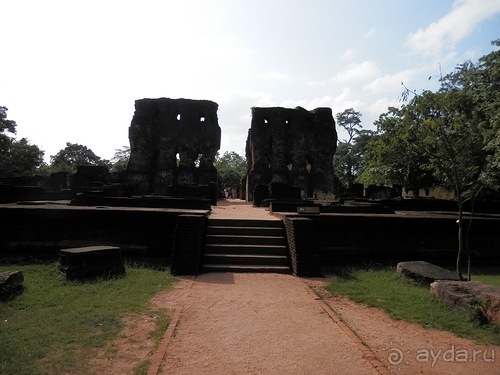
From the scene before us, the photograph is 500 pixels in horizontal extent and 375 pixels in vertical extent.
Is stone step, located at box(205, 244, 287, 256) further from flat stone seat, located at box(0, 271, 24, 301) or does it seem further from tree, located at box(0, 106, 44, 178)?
tree, located at box(0, 106, 44, 178)

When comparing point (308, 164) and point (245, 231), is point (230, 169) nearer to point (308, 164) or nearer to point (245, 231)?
point (308, 164)

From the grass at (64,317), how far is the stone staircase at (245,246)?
118cm

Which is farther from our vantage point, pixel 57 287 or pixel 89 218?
pixel 89 218

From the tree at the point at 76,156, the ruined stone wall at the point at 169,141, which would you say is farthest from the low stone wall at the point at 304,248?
the tree at the point at 76,156

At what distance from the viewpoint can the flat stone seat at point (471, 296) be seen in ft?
13.7

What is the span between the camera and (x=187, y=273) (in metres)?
6.46

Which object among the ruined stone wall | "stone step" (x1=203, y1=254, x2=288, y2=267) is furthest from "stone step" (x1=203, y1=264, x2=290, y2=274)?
the ruined stone wall

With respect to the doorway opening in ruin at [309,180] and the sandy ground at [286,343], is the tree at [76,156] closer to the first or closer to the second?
the doorway opening in ruin at [309,180]

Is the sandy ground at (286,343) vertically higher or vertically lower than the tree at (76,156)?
lower

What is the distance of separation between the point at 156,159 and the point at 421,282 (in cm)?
2818

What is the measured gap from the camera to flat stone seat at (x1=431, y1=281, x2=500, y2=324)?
4.17 metres

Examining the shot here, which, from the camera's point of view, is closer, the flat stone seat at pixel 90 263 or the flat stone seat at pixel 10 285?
the flat stone seat at pixel 10 285

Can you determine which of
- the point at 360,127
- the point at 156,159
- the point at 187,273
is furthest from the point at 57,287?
the point at 360,127

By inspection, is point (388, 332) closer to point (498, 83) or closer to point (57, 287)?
point (57, 287)
